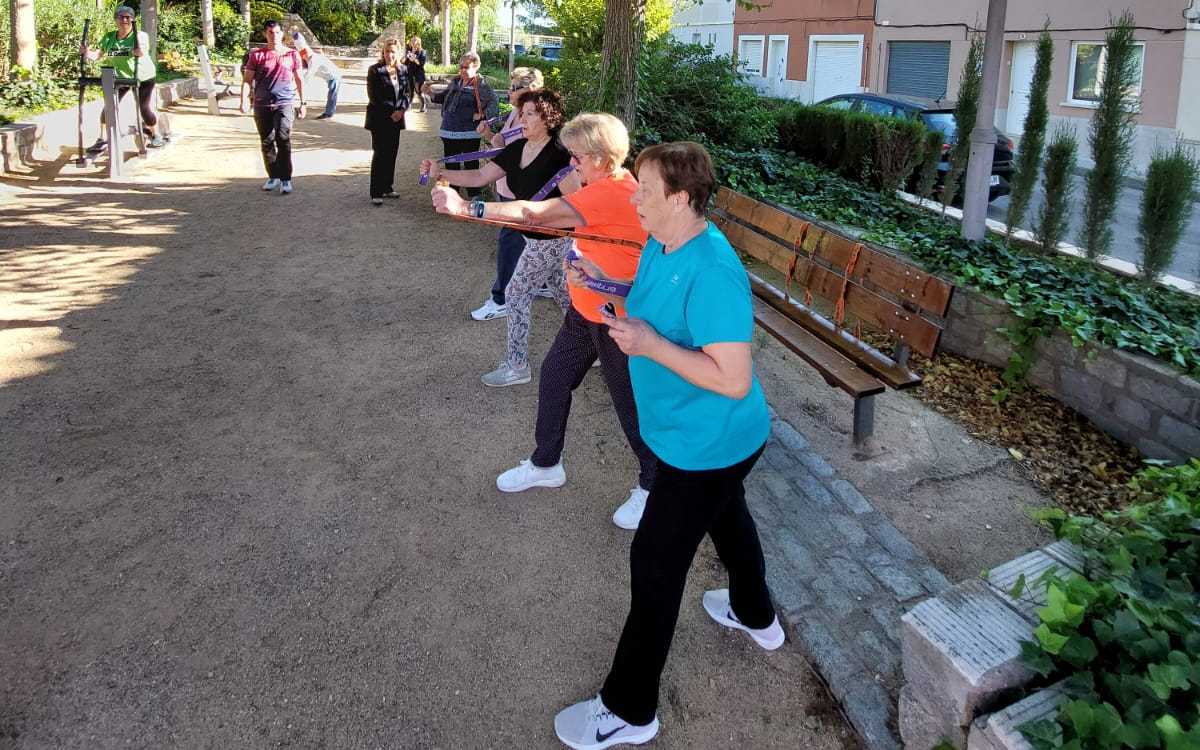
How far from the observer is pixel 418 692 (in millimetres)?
2873

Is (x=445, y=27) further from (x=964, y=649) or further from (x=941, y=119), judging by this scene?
(x=964, y=649)

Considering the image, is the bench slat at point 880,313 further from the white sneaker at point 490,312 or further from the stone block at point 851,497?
the white sneaker at point 490,312

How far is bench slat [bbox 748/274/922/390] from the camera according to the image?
4316 mm

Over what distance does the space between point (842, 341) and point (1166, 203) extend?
316cm

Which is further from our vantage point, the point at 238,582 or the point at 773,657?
the point at 238,582

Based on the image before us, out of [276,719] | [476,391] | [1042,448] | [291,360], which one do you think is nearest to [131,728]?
[276,719]

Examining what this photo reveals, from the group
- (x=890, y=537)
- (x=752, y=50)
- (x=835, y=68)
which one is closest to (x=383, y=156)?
(x=890, y=537)

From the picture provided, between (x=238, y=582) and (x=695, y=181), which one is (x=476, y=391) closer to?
(x=238, y=582)

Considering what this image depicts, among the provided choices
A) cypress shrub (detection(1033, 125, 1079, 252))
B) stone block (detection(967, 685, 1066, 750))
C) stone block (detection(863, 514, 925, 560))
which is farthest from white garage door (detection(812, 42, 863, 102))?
stone block (detection(967, 685, 1066, 750))

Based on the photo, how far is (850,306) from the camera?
5.01 metres

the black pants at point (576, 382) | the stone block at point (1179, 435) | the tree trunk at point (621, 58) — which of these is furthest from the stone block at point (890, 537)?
the tree trunk at point (621, 58)

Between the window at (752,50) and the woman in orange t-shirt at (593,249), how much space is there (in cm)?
2957

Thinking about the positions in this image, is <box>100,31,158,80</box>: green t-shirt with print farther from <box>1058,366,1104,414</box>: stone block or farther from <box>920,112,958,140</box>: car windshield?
<box>1058,366,1104,414</box>: stone block

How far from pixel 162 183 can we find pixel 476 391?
24.7ft
